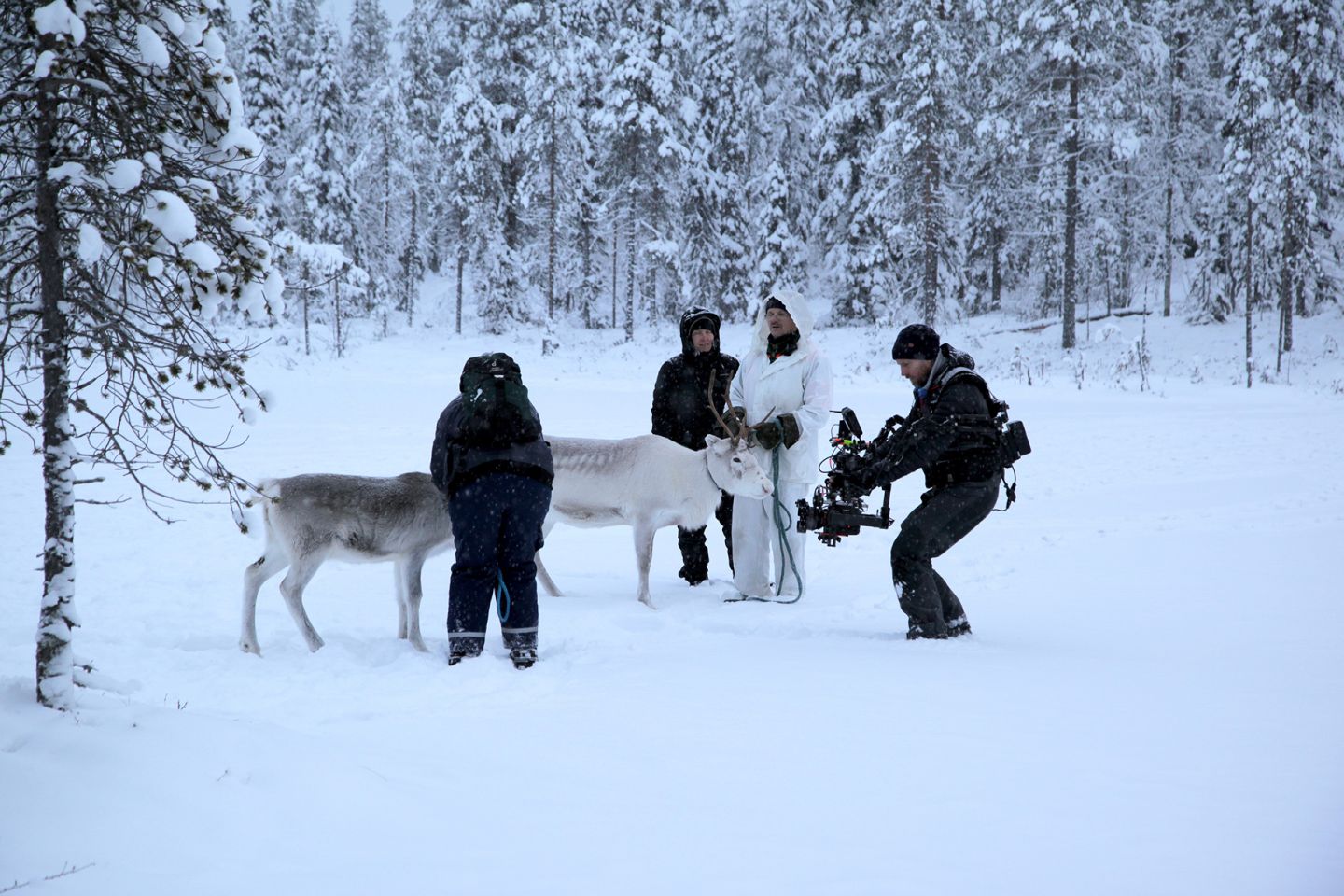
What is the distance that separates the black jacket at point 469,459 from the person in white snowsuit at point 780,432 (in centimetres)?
223

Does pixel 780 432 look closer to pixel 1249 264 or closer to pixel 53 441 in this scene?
pixel 53 441

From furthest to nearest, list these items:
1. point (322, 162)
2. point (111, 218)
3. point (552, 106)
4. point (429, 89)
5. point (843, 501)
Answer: point (429, 89) → point (322, 162) → point (552, 106) → point (843, 501) → point (111, 218)

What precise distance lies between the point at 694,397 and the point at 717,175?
2758cm

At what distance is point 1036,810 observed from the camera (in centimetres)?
314

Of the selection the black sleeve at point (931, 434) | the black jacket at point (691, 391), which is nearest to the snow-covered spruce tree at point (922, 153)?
the black jacket at point (691, 391)

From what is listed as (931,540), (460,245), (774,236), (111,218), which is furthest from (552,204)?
(111,218)

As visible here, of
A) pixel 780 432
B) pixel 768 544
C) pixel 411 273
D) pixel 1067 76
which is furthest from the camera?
pixel 411 273

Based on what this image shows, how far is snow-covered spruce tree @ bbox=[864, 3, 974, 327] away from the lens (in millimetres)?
26875

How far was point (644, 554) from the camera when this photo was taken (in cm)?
746

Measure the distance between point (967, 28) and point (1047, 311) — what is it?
1065 centimetres

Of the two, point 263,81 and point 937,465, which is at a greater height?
point 263,81

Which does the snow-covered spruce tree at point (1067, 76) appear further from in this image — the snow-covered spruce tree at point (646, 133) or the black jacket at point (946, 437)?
the black jacket at point (946, 437)

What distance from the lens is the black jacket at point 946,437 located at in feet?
18.4

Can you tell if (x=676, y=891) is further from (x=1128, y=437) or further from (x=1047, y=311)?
(x=1047, y=311)
